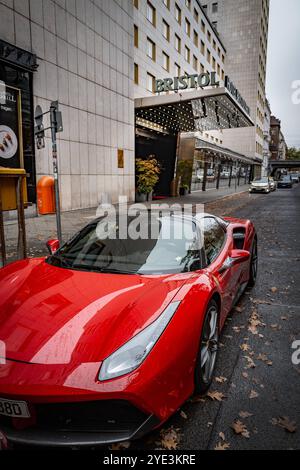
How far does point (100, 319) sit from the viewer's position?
2168 mm

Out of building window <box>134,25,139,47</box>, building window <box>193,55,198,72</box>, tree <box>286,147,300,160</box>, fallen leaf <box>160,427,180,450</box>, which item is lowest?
fallen leaf <box>160,427,180,450</box>

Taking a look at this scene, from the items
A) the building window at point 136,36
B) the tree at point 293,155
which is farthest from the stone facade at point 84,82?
the tree at point 293,155

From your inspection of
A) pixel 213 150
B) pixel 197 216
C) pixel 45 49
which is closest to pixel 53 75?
pixel 45 49

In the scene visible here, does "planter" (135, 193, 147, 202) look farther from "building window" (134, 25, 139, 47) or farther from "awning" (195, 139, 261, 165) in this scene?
"building window" (134, 25, 139, 47)

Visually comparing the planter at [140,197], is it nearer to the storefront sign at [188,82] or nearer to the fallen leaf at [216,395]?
the storefront sign at [188,82]

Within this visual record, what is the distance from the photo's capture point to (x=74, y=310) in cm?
227

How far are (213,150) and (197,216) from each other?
31823 mm

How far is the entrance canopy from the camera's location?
18375mm

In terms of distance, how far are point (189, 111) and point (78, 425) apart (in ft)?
72.0

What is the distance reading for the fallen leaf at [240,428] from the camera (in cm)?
217

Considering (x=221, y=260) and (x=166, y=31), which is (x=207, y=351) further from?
→ (x=166, y=31)

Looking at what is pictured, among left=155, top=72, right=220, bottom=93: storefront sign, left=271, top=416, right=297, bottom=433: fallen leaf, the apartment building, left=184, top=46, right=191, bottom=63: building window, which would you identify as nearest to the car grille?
left=271, top=416, right=297, bottom=433: fallen leaf

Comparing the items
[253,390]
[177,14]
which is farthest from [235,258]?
[177,14]

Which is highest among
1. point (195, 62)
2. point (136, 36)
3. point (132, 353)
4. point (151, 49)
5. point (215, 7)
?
point (215, 7)
